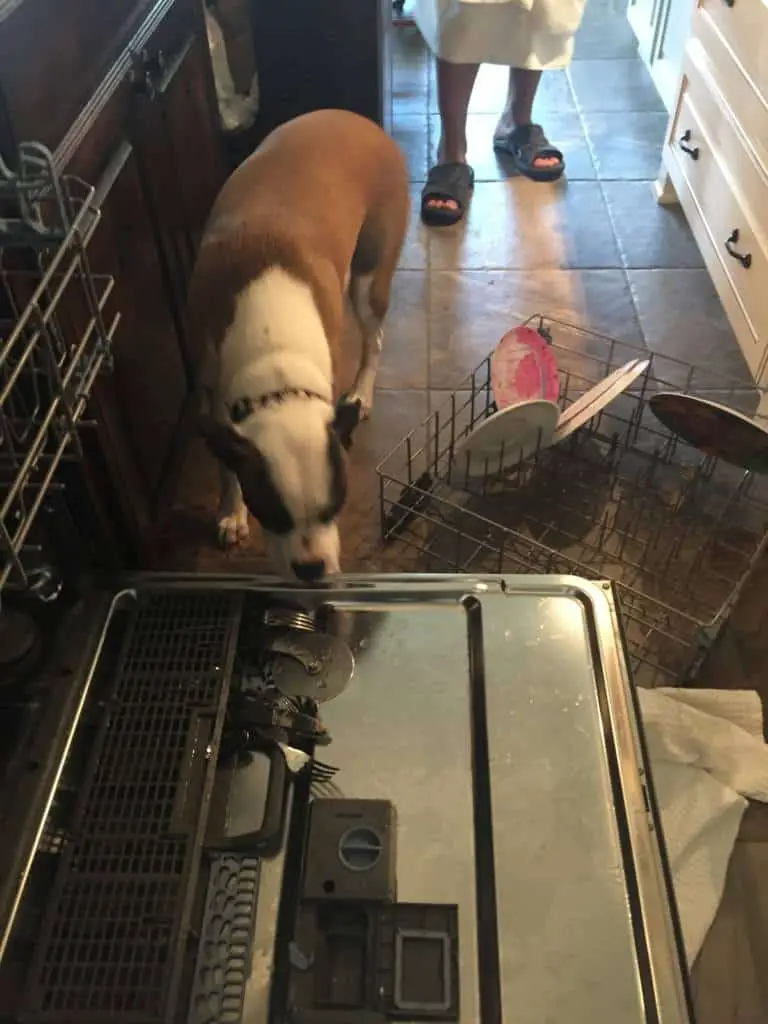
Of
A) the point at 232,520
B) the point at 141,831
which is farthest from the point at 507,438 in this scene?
the point at 141,831

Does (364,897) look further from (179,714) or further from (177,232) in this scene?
(177,232)

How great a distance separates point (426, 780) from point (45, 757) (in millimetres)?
443

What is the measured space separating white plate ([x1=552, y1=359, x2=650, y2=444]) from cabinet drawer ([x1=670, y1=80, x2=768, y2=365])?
479 mm

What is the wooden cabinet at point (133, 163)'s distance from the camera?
3.67 ft

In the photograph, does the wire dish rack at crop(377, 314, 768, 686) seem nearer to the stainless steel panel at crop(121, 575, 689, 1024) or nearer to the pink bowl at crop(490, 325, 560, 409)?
the pink bowl at crop(490, 325, 560, 409)

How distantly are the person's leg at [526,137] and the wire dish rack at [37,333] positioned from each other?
210 cm

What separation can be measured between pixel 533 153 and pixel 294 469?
212 centimetres

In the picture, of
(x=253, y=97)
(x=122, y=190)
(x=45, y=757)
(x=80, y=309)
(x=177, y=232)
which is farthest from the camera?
(x=253, y=97)

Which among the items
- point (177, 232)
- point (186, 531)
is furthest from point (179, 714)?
point (177, 232)

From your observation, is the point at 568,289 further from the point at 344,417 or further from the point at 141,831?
the point at 141,831

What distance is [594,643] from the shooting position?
1232 mm

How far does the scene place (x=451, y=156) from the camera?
117 inches

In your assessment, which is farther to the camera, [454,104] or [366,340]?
[454,104]

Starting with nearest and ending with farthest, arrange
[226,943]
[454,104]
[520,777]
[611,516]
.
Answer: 1. [226,943]
2. [520,777]
3. [611,516]
4. [454,104]
